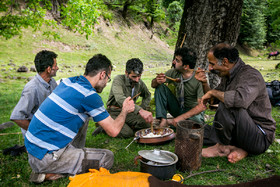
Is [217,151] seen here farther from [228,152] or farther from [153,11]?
[153,11]

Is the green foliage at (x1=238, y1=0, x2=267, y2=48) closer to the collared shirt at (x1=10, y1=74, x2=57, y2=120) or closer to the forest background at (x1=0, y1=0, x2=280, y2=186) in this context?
the forest background at (x1=0, y1=0, x2=280, y2=186)

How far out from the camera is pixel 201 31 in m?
5.05

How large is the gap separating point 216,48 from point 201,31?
217 centimetres

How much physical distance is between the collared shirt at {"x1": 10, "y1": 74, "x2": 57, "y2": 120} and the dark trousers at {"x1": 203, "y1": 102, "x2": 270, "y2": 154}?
250 cm

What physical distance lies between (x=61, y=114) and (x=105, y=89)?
7.04 meters

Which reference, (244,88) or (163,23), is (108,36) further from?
(244,88)

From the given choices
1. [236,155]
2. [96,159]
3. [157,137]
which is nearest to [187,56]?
[157,137]

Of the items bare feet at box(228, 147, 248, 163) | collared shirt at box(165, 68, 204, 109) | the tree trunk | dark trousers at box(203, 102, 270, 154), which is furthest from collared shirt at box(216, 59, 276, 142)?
the tree trunk

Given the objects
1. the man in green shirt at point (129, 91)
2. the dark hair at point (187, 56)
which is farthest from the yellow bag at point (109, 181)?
the dark hair at point (187, 56)

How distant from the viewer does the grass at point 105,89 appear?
2.64m

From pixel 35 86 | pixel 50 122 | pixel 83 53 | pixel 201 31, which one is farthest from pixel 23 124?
pixel 83 53

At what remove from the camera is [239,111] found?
8.71 ft

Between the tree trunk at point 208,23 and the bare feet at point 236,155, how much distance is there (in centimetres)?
270

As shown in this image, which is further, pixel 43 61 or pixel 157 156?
pixel 43 61
